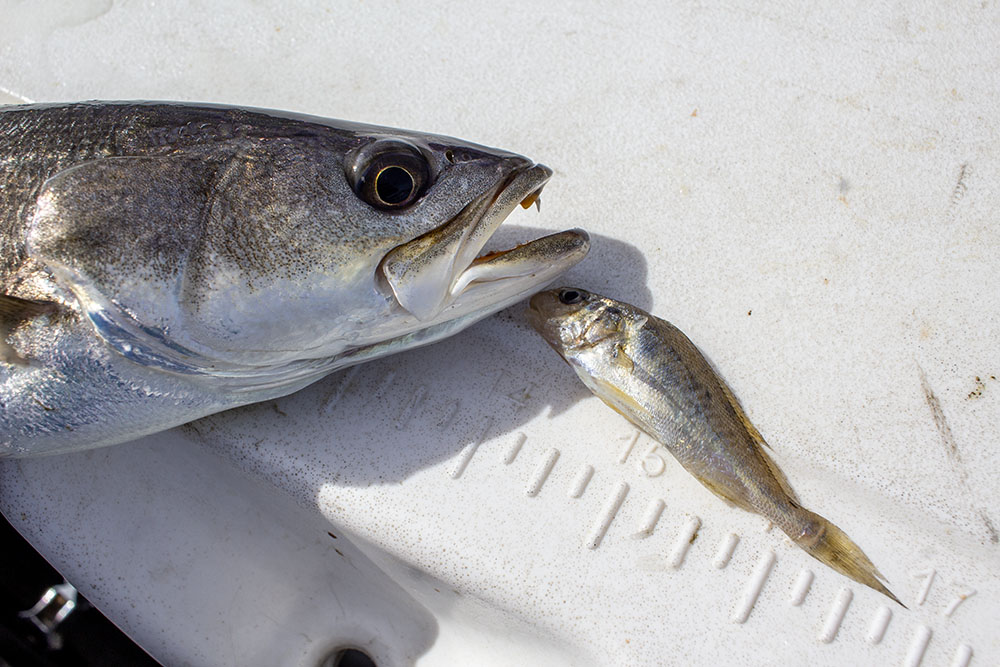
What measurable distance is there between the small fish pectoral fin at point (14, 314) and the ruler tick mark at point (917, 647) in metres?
2.37

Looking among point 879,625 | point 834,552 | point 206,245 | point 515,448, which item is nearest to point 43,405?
point 206,245

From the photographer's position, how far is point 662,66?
2477 mm

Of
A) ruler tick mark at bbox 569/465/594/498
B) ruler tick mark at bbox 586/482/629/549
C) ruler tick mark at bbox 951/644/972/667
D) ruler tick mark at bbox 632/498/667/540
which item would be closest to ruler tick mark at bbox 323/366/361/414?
ruler tick mark at bbox 569/465/594/498

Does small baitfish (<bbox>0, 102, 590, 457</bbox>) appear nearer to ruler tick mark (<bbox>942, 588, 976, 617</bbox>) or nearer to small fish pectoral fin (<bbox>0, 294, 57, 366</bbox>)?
small fish pectoral fin (<bbox>0, 294, 57, 366</bbox>)

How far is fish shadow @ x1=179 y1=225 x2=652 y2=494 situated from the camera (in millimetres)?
2082

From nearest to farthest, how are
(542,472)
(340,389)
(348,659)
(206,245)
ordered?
(206,245), (542,472), (340,389), (348,659)

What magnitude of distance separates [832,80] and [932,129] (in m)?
0.37

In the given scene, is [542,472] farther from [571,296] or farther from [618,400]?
[571,296]

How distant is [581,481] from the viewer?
6.63 feet

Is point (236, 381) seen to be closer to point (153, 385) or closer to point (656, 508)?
point (153, 385)

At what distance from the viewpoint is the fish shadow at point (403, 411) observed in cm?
208

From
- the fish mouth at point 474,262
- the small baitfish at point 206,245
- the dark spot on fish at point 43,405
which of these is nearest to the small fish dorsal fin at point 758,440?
the fish mouth at point 474,262

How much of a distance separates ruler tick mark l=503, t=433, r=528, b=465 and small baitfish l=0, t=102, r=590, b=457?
0.53 m

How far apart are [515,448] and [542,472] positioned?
0.36 feet
